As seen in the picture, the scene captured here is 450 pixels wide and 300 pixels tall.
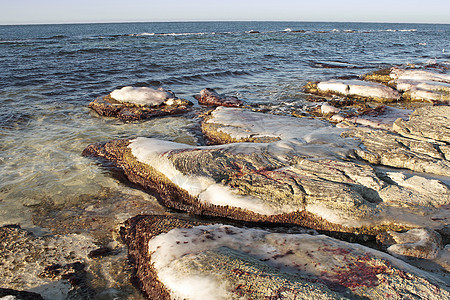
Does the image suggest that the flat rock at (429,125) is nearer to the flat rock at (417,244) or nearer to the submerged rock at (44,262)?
the flat rock at (417,244)

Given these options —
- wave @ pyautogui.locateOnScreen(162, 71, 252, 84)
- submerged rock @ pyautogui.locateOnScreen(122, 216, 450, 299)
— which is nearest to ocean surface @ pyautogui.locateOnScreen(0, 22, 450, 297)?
wave @ pyautogui.locateOnScreen(162, 71, 252, 84)

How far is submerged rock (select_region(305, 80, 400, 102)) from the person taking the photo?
1120 centimetres

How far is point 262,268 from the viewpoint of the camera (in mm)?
2811

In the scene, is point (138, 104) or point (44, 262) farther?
point (138, 104)

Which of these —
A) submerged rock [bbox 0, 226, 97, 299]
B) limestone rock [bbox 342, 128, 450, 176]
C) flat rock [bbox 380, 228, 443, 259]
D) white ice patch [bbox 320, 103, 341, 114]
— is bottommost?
submerged rock [bbox 0, 226, 97, 299]

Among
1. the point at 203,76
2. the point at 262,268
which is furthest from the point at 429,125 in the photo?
the point at 203,76

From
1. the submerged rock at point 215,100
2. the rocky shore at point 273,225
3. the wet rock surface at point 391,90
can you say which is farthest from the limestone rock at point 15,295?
the wet rock surface at point 391,90

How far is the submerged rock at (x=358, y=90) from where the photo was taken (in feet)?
36.7

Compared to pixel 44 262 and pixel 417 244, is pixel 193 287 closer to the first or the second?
pixel 44 262

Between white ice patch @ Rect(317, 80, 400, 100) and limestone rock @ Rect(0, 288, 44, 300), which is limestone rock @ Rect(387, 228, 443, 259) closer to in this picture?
limestone rock @ Rect(0, 288, 44, 300)

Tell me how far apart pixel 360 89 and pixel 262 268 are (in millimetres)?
10286

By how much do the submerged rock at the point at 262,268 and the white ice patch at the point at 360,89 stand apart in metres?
9.38

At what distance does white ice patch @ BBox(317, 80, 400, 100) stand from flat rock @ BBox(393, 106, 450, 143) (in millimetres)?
4649

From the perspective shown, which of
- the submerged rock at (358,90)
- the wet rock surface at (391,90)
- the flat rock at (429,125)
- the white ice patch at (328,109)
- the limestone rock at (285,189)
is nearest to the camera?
the limestone rock at (285,189)
